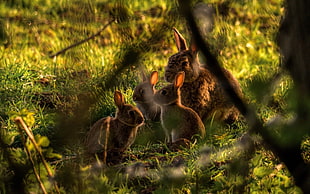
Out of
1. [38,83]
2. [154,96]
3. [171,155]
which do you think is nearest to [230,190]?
[171,155]

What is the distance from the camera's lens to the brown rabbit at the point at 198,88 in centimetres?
495

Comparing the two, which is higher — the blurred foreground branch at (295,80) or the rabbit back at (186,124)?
the blurred foreground branch at (295,80)

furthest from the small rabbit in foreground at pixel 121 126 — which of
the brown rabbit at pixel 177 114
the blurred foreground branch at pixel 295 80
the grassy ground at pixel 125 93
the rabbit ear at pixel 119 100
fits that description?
the blurred foreground branch at pixel 295 80

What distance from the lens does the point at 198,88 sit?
4980 millimetres

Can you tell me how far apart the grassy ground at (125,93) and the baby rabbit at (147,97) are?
0.47 feet

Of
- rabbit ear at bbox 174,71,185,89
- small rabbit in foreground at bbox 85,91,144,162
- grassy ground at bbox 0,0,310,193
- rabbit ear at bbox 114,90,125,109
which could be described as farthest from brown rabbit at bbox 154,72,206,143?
rabbit ear at bbox 114,90,125,109

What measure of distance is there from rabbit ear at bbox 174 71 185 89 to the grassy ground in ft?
1.34

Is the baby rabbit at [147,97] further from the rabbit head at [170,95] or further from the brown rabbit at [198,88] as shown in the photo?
the rabbit head at [170,95]

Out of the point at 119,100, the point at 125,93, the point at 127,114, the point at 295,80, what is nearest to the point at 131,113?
the point at 127,114

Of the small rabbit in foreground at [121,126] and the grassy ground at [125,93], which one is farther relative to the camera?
the small rabbit in foreground at [121,126]

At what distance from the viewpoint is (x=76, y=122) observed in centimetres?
142

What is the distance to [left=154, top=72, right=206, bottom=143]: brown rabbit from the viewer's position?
181 inches

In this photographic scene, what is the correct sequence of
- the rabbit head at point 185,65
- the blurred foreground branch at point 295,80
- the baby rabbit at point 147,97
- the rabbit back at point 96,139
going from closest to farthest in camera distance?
the blurred foreground branch at point 295,80 < the rabbit back at point 96,139 < the rabbit head at point 185,65 < the baby rabbit at point 147,97

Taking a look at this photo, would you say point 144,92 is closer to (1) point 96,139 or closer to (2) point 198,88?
(2) point 198,88
